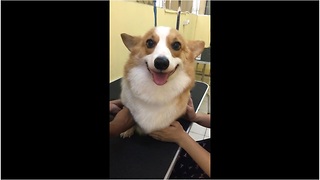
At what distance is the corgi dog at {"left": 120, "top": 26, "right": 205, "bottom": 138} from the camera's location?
2.60 ft

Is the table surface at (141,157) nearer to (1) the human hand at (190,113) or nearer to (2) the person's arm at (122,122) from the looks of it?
(2) the person's arm at (122,122)

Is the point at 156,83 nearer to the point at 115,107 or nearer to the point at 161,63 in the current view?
the point at 161,63

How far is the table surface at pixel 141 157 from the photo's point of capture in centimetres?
68

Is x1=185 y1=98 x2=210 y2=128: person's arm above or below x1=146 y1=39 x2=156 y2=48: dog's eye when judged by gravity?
below

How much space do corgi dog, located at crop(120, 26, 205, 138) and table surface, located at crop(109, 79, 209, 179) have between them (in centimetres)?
5

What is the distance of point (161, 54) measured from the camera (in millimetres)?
736

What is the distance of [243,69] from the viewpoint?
17.2 inches

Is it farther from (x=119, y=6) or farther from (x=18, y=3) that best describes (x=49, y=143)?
(x=119, y=6)

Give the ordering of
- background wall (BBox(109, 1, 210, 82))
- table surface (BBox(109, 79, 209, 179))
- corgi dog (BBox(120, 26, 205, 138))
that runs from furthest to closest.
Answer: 1. background wall (BBox(109, 1, 210, 82))
2. corgi dog (BBox(120, 26, 205, 138))
3. table surface (BBox(109, 79, 209, 179))

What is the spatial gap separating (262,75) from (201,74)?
1944 mm

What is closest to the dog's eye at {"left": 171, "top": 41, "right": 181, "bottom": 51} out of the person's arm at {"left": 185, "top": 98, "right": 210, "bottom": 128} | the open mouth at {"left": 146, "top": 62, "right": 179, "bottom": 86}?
the open mouth at {"left": 146, "top": 62, "right": 179, "bottom": 86}

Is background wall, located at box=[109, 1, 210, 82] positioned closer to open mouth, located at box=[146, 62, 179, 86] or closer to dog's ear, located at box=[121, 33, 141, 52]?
dog's ear, located at box=[121, 33, 141, 52]

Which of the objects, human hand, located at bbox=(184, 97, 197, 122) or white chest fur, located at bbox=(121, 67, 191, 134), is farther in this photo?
human hand, located at bbox=(184, 97, 197, 122)

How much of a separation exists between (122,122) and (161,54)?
324mm
